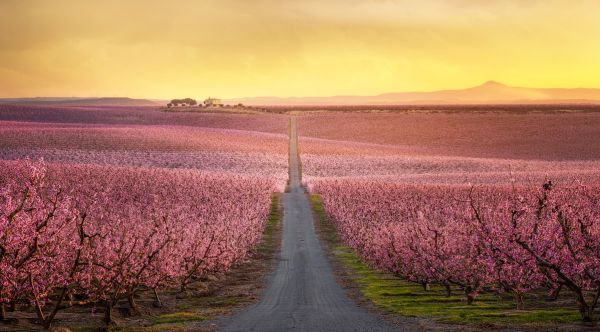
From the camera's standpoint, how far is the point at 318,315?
93.7ft

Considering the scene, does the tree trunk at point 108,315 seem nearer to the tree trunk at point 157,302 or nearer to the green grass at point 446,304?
the tree trunk at point 157,302

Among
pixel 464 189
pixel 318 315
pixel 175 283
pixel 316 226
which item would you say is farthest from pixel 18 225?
pixel 464 189

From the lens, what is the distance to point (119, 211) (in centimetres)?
5122

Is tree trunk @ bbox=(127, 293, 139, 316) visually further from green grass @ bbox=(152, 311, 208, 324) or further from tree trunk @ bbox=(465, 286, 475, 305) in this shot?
tree trunk @ bbox=(465, 286, 475, 305)

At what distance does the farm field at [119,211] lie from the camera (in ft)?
83.5

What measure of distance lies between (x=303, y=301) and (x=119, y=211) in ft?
74.6

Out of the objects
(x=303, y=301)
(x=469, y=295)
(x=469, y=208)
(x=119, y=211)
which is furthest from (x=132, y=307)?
(x=469, y=208)

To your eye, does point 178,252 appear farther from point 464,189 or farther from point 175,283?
point 464,189

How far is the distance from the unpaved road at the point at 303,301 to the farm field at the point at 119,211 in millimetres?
2390

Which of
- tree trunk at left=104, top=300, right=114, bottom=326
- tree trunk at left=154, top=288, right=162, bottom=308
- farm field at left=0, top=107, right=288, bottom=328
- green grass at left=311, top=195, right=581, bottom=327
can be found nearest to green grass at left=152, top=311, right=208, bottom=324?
farm field at left=0, top=107, right=288, bottom=328

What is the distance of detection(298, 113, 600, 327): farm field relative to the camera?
2859cm

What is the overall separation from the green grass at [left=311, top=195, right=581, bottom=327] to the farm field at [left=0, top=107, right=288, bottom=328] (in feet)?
23.4

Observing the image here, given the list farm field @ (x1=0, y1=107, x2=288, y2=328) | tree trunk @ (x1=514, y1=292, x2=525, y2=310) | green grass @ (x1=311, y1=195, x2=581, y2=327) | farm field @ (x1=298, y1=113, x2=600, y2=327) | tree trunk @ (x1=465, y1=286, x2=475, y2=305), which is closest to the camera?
farm field @ (x1=0, y1=107, x2=288, y2=328)

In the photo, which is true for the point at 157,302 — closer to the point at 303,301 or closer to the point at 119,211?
the point at 303,301
